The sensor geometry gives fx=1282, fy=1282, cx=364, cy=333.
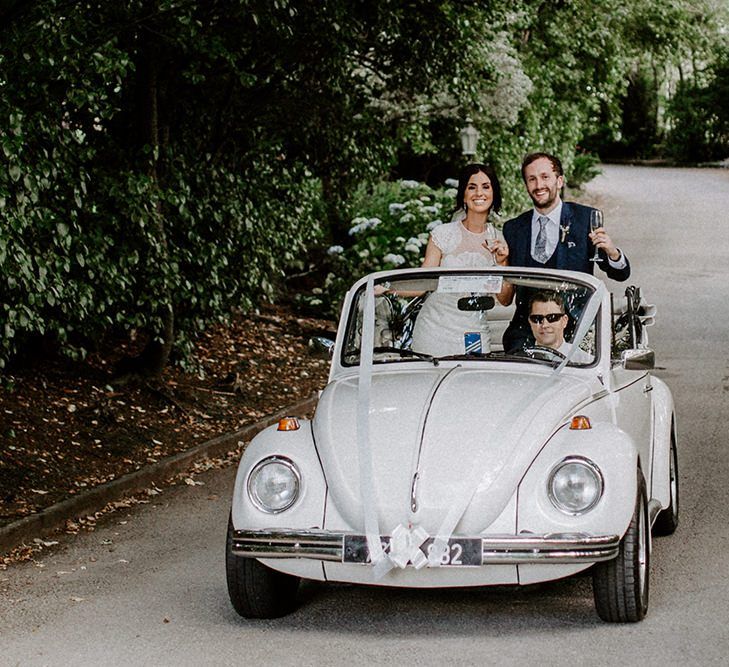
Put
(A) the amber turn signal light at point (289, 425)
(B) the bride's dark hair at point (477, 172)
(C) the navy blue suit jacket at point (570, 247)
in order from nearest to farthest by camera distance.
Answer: (A) the amber turn signal light at point (289, 425) < (C) the navy blue suit jacket at point (570, 247) < (B) the bride's dark hair at point (477, 172)

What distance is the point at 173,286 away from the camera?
1111 centimetres

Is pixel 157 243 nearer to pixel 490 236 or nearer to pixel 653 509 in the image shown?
pixel 490 236

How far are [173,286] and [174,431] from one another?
1.25 meters

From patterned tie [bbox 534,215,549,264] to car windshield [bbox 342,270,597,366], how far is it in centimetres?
61

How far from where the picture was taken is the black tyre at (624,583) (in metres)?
5.55

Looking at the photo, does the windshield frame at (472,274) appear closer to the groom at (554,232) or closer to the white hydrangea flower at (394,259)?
the groom at (554,232)

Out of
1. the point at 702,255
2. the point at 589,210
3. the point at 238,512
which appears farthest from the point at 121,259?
the point at 702,255

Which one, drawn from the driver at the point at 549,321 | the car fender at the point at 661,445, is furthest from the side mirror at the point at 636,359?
the car fender at the point at 661,445

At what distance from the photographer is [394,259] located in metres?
16.5

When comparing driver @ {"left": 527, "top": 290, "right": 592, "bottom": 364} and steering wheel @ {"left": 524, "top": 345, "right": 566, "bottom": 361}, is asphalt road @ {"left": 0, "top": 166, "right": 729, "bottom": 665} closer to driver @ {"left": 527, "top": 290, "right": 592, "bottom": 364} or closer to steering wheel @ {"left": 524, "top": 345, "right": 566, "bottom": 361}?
steering wheel @ {"left": 524, "top": 345, "right": 566, "bottom": 361}

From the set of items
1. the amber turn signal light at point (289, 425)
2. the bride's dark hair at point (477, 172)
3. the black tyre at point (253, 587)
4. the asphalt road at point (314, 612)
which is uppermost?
the bride's dark hair at point (477, 172)

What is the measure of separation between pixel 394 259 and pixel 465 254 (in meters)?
8.74

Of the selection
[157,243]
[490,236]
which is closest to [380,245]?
[157,243]

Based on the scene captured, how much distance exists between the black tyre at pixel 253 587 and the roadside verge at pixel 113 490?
92.2 inches
